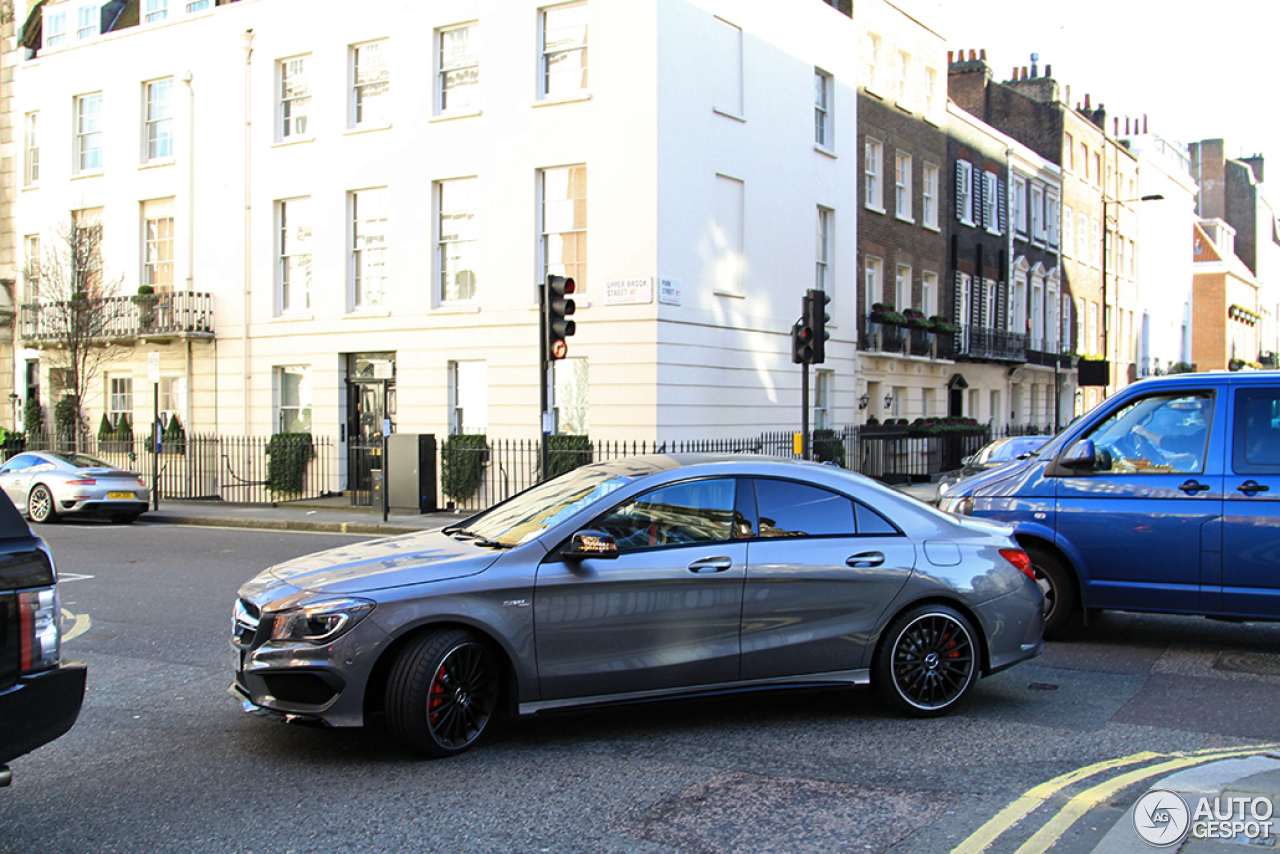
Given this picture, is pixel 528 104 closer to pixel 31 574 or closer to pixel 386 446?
pixel 386 446

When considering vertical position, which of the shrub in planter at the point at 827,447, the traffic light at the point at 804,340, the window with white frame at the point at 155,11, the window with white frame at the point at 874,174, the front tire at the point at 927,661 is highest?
the window with white frame at the point at 155,11

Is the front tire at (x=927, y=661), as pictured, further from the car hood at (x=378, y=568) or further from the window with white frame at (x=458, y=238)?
the window with white frame at (x=458, y=238)

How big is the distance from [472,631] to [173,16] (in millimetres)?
25076

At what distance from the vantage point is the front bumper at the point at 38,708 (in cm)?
356

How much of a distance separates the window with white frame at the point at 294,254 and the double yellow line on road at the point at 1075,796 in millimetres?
20941

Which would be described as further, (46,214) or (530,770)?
(46,214)

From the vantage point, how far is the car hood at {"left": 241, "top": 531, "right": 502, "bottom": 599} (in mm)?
5164

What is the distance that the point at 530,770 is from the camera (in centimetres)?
505

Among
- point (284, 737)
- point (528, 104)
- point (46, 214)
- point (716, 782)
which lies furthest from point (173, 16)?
point (716, 782)

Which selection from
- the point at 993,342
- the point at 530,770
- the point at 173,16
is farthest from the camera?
the point at 993,342

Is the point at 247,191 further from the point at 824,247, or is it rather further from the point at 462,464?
the point at 824,247

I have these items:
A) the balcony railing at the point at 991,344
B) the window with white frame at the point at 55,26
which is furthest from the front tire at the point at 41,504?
the balcony railing at the point at 991,344

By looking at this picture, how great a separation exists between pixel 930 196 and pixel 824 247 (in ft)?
23.9

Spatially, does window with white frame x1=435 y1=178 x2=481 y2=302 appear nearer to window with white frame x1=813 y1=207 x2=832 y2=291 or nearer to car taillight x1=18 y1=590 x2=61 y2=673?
window with white frame x1=813 y1=207 x2=832 y2=291
